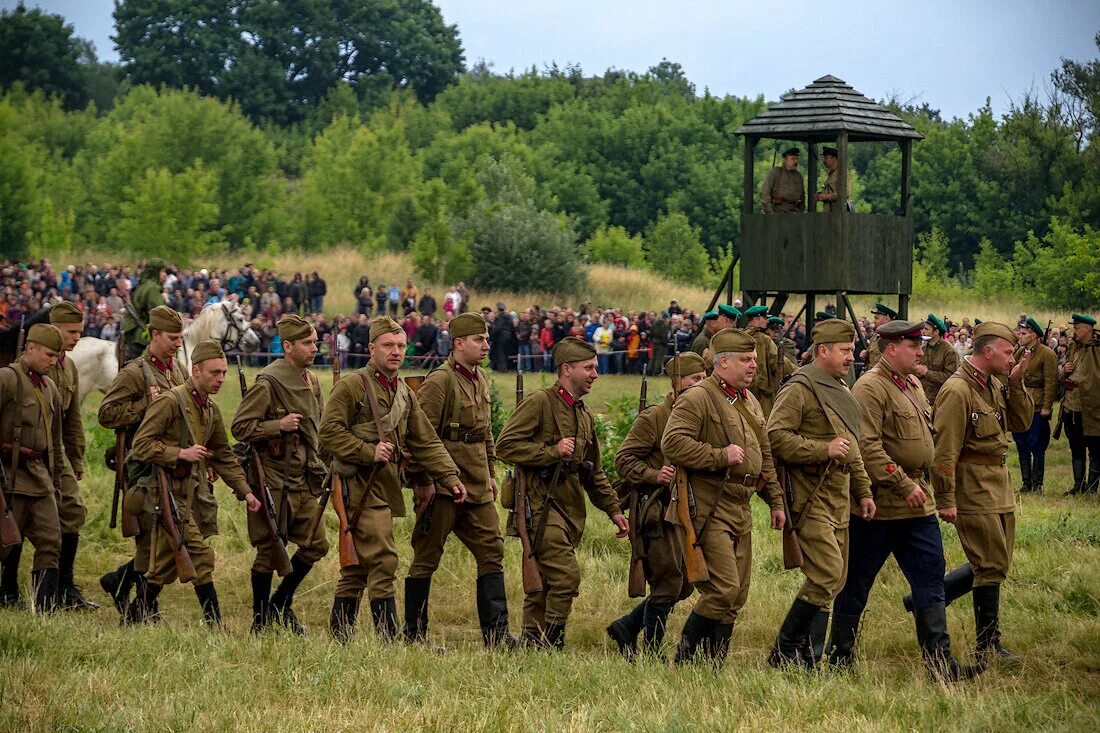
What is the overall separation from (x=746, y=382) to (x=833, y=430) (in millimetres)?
628

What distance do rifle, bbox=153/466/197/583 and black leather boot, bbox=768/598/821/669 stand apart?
3.98m

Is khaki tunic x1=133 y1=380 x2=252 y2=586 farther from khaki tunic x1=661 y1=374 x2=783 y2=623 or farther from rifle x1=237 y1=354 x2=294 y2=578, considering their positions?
khaki tunic x1=661 y1=374 x2=783 y2=623

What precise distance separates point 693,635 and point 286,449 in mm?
3307

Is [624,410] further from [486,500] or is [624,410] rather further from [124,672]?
[124,672]

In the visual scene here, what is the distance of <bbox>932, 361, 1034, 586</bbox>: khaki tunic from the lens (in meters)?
10.5

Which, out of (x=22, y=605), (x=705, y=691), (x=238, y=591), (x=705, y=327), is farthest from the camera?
(x=705, y=327)

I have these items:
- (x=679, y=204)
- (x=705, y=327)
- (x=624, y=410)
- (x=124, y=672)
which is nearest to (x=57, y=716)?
(x=124, y=672)

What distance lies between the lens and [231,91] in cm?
9244

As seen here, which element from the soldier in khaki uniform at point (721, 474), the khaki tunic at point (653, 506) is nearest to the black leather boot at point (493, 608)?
the khaki tunic at point (653, 506)

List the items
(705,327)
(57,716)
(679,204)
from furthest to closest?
(679,204) → (705,327) → (57,716)

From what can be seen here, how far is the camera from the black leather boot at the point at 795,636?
32.3 feet

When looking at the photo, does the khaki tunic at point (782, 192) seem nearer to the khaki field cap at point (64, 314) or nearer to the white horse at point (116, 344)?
the white horse at point (116, 344)

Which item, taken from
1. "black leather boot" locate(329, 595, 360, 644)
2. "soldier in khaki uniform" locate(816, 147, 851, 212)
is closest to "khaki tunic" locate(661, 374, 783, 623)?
"black leather boot" locate(329, 595, 360, 644)

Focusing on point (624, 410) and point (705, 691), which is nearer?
point (705, 691)
